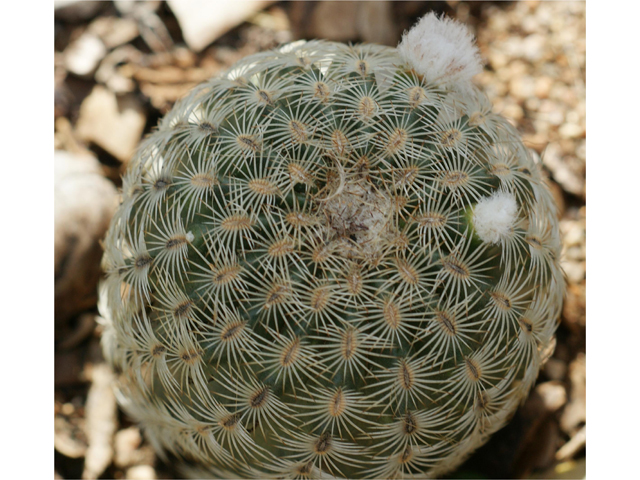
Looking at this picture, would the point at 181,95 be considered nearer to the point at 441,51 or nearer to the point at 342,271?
the point at 441,51

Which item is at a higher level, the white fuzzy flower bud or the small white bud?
the white fuzzy flower bud

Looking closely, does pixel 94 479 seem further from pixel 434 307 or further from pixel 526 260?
pixel 526 260

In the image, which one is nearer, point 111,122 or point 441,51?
point 441,51

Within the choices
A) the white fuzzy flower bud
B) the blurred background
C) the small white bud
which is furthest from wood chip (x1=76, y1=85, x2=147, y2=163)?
the small white bud

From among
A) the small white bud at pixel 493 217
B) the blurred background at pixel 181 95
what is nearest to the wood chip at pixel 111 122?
the blurred background at pixel 181 95

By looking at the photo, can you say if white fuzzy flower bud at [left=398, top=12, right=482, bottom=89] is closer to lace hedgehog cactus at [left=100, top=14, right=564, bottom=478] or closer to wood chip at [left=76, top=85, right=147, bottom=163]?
lace hedgehog cactus at [left=100, top=14, right=564, bottom=478]

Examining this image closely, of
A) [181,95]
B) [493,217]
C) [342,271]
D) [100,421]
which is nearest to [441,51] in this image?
[493,217]

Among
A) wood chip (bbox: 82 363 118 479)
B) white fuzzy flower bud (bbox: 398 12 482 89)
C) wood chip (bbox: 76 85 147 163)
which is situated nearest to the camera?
white fuzzy flower bud (bbox: 398 12 482 89)
